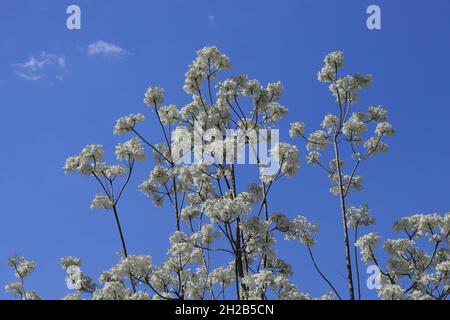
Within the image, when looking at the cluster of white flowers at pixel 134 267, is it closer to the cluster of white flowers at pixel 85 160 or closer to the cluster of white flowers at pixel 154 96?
the cluster of white flowers at pixel 85 160

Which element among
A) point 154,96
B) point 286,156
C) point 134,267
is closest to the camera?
point 134,267

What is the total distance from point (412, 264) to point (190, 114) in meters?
7.06

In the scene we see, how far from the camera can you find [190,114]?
18859 mm

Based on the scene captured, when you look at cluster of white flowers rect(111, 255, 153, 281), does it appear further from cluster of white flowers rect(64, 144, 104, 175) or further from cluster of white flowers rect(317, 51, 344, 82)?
cluster of white flowers rect(317, 51, 344, 82)

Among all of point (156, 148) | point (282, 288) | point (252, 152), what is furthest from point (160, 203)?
point (282, 288)

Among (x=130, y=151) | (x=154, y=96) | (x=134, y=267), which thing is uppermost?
(x=154, y=96)

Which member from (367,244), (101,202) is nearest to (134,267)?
(101,202)

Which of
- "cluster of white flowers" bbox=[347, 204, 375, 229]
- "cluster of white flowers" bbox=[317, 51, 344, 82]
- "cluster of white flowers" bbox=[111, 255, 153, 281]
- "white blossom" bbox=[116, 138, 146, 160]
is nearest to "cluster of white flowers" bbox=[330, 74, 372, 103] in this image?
"cluster of white flowers" bbox=[317, 51, 344, 82]

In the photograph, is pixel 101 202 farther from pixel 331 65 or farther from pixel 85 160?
pixel 331 65

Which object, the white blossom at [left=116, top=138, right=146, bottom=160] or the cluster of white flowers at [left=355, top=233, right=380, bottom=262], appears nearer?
the cluster of white flowers at [left=355, top=233, right=380, bottom=262]

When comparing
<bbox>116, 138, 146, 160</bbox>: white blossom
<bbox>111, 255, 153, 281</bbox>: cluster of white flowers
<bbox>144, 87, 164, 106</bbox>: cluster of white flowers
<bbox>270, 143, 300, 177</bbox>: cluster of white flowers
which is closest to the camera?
<bbox>111, 255, 153, 281</bbox>: cluster of white flowers

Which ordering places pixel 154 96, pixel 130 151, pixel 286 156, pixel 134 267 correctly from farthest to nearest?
pixel 154 96 → pixel 130 151 → pixel 286 156 → pixel 134 267
